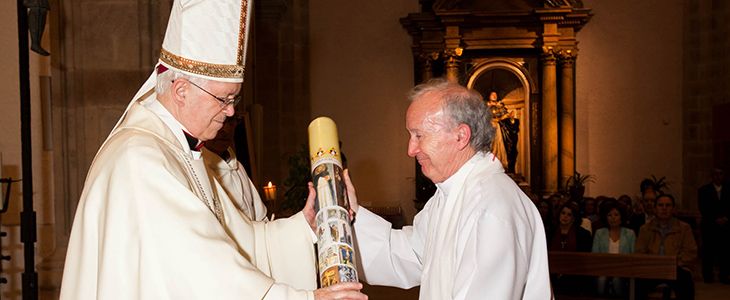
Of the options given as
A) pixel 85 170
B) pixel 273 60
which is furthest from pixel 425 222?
pixel 273 60

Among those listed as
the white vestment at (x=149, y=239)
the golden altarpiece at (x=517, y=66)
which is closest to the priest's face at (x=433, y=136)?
the white vestment at (x=149, y=239)

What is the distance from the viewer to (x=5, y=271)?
5.70 meters

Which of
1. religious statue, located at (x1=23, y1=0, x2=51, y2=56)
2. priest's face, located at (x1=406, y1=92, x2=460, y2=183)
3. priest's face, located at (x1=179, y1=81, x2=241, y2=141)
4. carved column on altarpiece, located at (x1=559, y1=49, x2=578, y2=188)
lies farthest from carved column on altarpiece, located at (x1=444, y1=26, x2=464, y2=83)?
priest's face, located at (x1=179, y1=81, x2=241, y2=141)

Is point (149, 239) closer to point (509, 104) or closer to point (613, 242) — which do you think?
point (613, 242)

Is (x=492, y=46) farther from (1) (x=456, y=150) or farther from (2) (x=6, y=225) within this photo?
(1) (x=456, y=150)

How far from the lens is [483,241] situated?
8.42ft

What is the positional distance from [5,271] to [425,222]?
3.81 meters

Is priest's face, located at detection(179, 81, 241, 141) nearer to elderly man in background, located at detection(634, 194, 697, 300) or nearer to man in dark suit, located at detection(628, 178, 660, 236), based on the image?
elderly man in background, located at detection(634, 194, 697, 300)

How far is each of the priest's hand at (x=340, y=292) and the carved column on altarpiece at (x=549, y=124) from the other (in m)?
11.9

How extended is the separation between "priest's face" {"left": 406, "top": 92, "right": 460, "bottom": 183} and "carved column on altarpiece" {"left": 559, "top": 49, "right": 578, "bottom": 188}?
11438mm

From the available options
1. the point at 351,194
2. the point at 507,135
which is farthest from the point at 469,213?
the point at 507,135

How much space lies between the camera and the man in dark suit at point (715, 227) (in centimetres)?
1017

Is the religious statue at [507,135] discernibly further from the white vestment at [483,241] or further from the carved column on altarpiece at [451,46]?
the white vestment at [483,241]

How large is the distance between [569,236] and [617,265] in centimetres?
107
